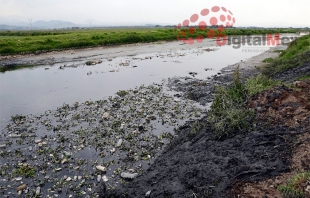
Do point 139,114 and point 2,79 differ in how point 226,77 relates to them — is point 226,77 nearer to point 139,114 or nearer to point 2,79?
point 139,114

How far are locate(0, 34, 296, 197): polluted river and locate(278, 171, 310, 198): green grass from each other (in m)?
4.31

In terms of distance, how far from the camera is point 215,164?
6.70 meters

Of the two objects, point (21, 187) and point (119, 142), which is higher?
point (119, 142)

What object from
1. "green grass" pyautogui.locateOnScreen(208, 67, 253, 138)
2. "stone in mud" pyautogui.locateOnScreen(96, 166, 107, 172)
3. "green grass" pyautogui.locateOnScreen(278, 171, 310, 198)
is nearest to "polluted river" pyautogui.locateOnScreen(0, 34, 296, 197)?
"stone in mud" pyautogui.locateOnScreen(96, 166, 107, 172)

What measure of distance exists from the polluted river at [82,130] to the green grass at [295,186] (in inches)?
170

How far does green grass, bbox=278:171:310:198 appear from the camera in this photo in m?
4.67

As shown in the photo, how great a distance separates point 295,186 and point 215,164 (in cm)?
218

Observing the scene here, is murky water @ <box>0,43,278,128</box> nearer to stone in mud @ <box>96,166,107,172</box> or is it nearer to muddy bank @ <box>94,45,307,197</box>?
stone in mud @ <box>96,166,107,172</box>

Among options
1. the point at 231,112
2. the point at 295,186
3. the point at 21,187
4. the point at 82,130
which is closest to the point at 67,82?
the point at 82,130

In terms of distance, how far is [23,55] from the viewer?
34750mm

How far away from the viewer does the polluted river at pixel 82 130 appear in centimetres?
757

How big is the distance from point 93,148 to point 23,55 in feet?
103

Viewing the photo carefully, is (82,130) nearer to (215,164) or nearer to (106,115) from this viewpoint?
(106,115)

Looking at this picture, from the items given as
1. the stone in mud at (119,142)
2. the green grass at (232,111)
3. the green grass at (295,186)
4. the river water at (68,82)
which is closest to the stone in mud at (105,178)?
the stone in mud at (119,142)
